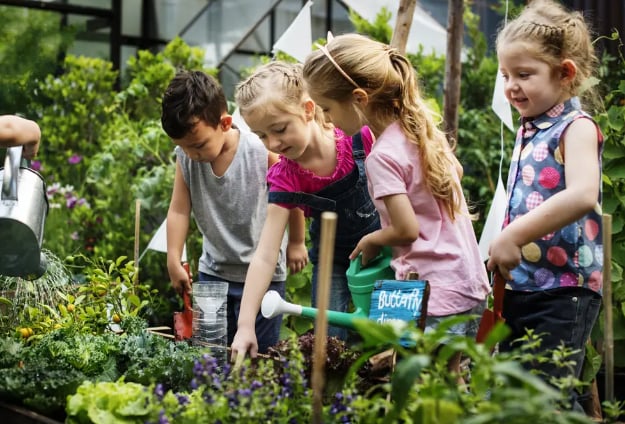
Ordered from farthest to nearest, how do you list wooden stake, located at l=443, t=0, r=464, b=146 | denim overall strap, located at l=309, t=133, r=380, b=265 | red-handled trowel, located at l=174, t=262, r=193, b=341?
wooden stake, located at l=443, t=0, r=464, b=146
red-handled trowel, located at l=174, t=262, r=193, b=341
denim overall strap, located at l=309, t=133, r=380, b=265

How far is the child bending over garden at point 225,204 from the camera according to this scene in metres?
3.09

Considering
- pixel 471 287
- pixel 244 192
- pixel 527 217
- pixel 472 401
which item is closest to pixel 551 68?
pixel 527 217

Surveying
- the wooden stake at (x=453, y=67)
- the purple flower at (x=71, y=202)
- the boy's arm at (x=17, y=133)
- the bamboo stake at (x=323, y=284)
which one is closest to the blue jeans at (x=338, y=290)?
the boy's arm at (x=17, y=133)

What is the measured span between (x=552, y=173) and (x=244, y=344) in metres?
0.91

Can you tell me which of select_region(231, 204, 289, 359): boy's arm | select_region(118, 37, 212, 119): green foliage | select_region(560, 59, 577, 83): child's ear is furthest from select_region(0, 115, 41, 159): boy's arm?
select_region(118, 37, 212, 119): green foliage

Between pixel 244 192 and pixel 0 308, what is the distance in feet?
3.04

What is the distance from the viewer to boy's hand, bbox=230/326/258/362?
92.8 inches

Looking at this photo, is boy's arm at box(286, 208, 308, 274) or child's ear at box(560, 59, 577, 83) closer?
child's ear at box(560, 59, 577, 83)

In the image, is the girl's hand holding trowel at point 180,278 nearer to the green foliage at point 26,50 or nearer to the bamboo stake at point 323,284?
the bamboo stake at point 323,284

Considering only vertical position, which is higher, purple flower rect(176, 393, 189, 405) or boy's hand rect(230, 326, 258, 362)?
boy's hand rect(230, 326, 258, 362)

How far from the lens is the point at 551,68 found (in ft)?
7.39

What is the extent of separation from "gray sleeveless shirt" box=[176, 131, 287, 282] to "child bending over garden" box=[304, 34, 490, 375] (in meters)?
0.86

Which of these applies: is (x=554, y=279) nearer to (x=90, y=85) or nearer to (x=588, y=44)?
(x=588, y=44)

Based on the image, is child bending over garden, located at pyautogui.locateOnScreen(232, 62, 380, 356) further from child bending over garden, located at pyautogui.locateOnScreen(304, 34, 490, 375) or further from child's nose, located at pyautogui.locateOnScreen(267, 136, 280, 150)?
child bending over garden, located at pyautogui.locateOnScreen(304, 34, 490, 375)
